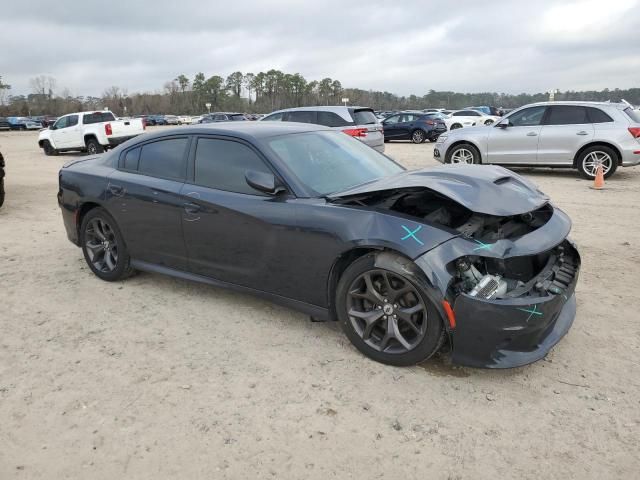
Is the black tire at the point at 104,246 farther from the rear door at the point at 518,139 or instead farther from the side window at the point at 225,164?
the rear door at the point at 518,139

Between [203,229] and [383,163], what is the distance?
1.69 metres

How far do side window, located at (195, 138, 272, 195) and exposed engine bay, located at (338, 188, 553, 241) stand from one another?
2.92ft

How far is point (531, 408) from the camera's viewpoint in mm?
2848

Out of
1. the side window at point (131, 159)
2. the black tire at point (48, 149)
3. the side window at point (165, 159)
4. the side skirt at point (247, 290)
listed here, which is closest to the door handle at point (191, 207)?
the side window at point (165, 159)

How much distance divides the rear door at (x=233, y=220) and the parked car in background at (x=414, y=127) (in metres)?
20.1

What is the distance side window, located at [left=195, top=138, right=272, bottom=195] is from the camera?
12.6 ft

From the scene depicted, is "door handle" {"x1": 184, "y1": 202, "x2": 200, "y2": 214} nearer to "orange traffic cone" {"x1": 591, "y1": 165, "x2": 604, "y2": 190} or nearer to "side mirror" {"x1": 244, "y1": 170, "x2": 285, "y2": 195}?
"side mirror" {"x1": 244, "y1": 170, "x2": 285, "y2": 195}

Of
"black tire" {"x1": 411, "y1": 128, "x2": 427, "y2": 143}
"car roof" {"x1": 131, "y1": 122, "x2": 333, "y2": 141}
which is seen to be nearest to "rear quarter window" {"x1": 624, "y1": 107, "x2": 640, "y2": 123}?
"car roof" {"x1": 131, "y1": 122, "x2": 333, "y2": 141}

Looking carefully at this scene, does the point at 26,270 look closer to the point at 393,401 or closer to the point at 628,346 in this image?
the point at 393,401

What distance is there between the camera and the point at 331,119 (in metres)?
13.1

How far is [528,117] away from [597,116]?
140 cm

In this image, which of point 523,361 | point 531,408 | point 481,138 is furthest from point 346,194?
point 481,138

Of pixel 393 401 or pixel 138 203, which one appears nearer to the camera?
pixel 393 401

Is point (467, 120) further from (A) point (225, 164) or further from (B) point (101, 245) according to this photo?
(A) point (225, 164)
